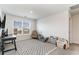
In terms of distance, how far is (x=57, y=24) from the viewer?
194 cm

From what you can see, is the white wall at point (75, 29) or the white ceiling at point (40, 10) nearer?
the white ceiling at point (40, 10)

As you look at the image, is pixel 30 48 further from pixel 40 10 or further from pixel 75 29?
pixel 75 29

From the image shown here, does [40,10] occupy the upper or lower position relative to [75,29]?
upper

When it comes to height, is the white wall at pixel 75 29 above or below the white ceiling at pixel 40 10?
below

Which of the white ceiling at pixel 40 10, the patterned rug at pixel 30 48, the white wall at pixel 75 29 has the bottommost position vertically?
the patterned rug at pixel 30 48

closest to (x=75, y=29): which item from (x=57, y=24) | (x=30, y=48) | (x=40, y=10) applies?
(x=57, y=24)

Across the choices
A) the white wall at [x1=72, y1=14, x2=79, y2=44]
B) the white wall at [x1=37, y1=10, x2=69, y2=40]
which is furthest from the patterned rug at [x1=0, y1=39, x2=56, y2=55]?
the white wall at [x1=72, y1=14, x2=79, y2=44]

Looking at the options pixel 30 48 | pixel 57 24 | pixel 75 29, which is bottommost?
pixel 30 48

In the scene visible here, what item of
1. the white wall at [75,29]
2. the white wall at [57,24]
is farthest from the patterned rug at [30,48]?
the white wall at [75,29]

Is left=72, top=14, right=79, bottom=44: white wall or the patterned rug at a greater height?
left=72, top=14, right=79, bottom=44: white wall

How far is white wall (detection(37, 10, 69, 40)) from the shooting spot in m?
1.83

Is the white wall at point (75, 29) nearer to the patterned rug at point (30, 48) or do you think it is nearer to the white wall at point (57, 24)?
the white wall at point (57, 24)

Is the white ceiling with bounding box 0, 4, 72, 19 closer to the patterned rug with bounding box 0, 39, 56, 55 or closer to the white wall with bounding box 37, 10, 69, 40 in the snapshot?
the white wall with bounding box 37, 10, 69, 40

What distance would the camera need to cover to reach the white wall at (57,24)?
1828mm
